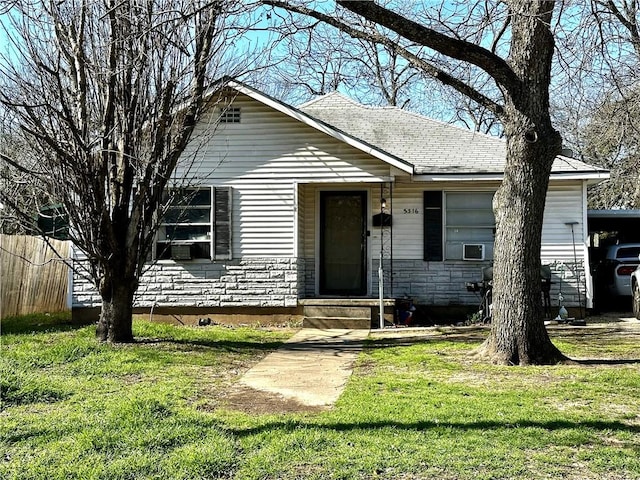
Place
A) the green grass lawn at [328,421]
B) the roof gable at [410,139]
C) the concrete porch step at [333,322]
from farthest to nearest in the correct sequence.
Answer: the roof gable at [410,139] < the concrete porch step at [333,322] < the green grass lawn at [328,421]

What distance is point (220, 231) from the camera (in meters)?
11.3

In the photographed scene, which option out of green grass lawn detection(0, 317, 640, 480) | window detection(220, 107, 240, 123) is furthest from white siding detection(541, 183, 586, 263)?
window detection(220, 107, 240, 123)

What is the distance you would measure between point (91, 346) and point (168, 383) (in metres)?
2.12

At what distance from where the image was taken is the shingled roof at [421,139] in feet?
37.9

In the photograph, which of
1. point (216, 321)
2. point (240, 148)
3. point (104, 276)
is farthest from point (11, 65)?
point (216, 321)

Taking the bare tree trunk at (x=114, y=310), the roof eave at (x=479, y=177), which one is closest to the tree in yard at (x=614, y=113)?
the roof eave at (x=479, y=177)

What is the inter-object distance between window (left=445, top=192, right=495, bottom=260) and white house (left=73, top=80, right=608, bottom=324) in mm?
20

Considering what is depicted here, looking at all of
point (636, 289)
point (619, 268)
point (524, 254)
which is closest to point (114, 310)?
point (524, 254)

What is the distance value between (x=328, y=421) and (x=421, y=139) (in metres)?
9.69

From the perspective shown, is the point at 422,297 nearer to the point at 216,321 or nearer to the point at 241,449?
the point at 216,321

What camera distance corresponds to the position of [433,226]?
11867 mm

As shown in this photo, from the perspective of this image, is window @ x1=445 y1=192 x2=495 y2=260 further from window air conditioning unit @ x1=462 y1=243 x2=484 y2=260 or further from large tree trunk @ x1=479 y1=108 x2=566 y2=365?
large tree trunk @ x1=479 y1=108 x2=566 y2=365

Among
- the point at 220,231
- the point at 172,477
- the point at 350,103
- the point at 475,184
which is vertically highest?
the point at 350,103

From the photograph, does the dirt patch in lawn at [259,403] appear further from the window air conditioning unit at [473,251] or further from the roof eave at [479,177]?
the window air conditioning unit at [473,251]
